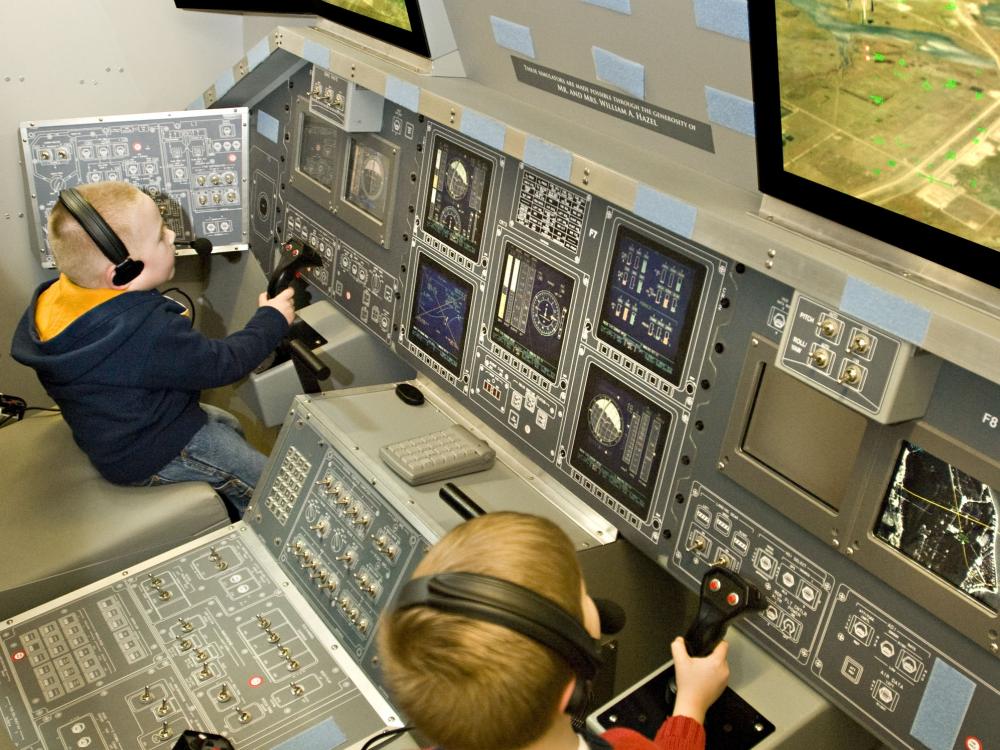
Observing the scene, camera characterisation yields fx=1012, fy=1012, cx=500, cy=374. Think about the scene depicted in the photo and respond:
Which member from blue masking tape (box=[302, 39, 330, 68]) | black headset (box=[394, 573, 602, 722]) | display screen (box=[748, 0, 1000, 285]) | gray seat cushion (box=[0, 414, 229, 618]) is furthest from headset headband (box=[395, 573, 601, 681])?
blue masking tape (box=[302, 39, 330, 68])

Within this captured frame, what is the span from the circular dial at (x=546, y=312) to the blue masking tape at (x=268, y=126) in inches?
52.4

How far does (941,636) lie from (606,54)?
3.63 ft

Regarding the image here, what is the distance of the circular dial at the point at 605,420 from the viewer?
1978 mm

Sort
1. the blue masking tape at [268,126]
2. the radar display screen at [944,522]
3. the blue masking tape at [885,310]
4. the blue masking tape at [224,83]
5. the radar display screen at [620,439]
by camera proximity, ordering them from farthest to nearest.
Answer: the blue masking tape at [268,126]
the blue masking tape at [224,83]
the radar display screen at [620,439]
the radar display screen at [944,522]
the blue masking tape at [885,310]

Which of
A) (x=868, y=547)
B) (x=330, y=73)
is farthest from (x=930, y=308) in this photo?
(x=330, y=73)

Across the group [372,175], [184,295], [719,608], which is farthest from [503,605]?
[184,295]

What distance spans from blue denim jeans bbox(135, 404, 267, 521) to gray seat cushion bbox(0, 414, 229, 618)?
117 millimetres

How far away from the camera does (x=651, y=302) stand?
1.85m

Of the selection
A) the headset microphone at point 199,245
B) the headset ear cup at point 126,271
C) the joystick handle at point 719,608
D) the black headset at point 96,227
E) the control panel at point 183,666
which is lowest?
the control panel at point 183,666

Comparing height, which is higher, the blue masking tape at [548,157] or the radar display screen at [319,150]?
the blue masking tape at [548,157]

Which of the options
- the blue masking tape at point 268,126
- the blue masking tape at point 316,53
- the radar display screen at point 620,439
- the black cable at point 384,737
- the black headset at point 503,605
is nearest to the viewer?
the black headset at point 503,605

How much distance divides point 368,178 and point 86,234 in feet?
2.32

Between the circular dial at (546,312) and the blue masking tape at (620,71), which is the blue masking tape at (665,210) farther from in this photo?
the circular dial at (546,312)

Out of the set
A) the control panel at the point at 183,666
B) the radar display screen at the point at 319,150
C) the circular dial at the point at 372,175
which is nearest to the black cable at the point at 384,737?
the control panel at the point at 183,666
